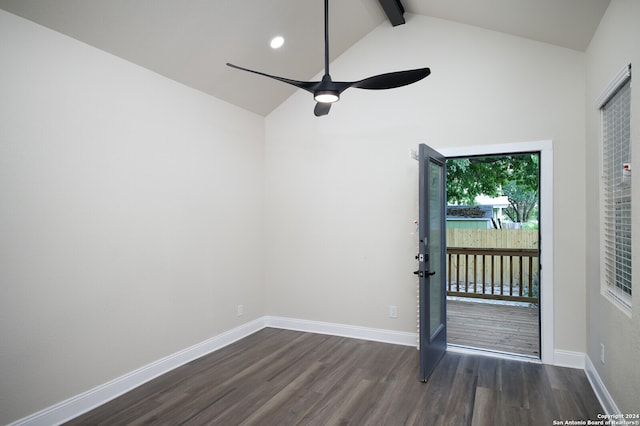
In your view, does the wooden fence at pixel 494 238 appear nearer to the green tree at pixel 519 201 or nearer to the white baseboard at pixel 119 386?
the green tree at pixel 519 201

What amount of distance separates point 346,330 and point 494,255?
9.92ft

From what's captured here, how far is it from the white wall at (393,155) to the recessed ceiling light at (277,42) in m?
0.94

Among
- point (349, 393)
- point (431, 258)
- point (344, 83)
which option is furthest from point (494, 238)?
point (344, 83)

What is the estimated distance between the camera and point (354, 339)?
Result: 14.2 ft

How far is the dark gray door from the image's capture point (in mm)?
3301

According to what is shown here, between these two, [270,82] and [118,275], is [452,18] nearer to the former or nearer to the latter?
[270,82]

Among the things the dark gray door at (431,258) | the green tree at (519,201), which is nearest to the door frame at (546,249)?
the dark gray door at (431,258)

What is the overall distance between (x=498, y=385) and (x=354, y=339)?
5.31ft

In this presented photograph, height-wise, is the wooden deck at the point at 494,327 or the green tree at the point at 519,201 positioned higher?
the green tree at the point at 519,201

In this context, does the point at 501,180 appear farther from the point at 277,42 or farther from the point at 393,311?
the point at 277,42

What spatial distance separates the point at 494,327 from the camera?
190 inches

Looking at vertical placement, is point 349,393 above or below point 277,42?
below

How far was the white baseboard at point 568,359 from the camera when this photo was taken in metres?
3.40

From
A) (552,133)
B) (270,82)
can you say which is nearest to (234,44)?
(270,82)
